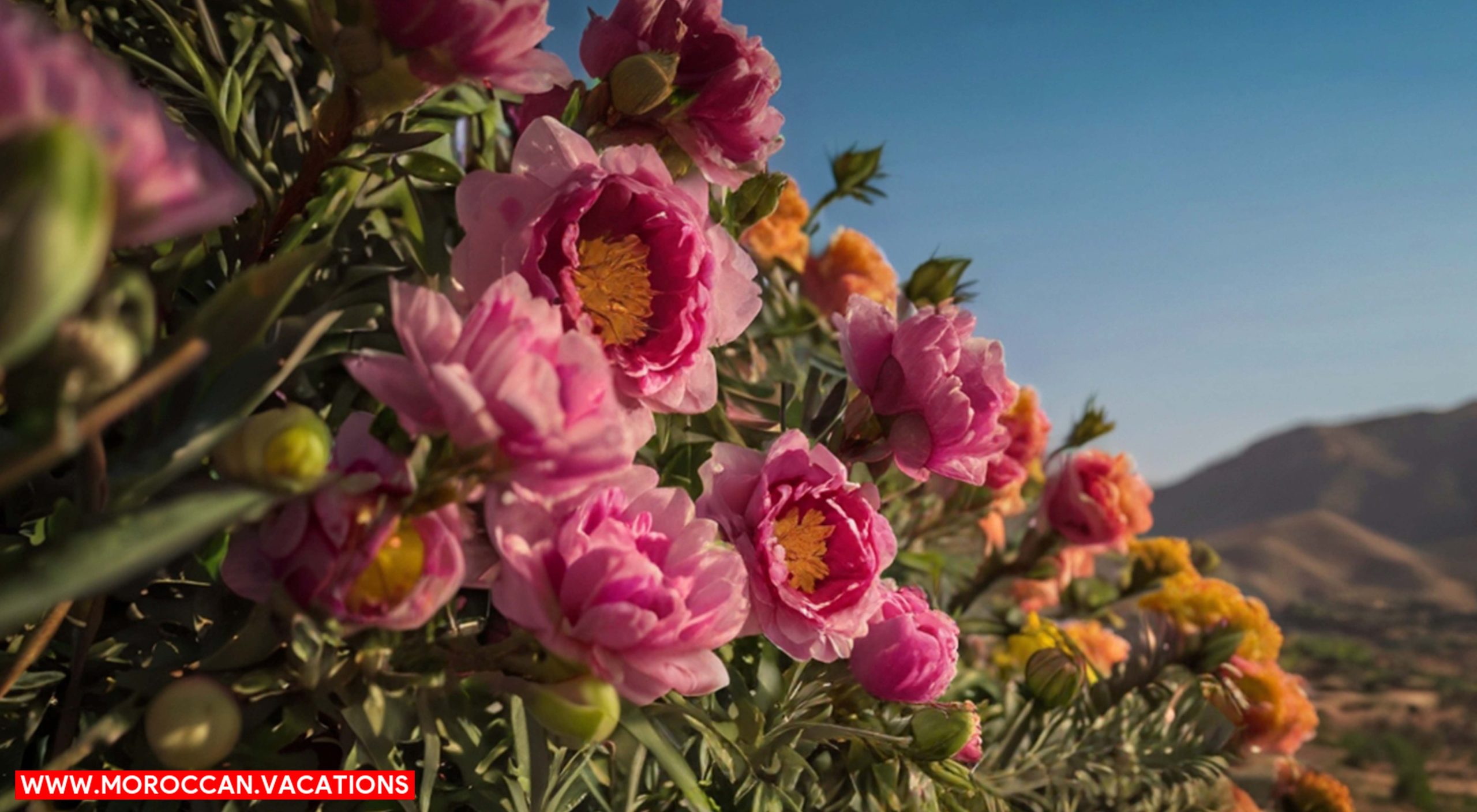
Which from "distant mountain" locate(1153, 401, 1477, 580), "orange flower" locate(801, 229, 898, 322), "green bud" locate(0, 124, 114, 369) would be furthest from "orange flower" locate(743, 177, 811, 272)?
"distant mountain" locate(1153, 401, 1477, 580)

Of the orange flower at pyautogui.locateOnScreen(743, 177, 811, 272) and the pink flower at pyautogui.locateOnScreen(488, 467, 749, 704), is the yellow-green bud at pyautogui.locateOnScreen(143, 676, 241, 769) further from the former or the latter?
the orange flower at pyautogui.locateOnScreen(743, 177, 811, 272)

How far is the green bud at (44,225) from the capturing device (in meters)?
0.16

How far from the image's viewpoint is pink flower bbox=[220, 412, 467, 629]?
0.26 m

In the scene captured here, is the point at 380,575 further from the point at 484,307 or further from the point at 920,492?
the point at 920,492

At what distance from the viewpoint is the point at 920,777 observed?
1.56 feet

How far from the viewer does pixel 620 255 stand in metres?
0.37

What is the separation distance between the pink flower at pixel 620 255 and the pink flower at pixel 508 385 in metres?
0.06

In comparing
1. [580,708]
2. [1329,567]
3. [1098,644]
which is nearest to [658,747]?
[580,708]

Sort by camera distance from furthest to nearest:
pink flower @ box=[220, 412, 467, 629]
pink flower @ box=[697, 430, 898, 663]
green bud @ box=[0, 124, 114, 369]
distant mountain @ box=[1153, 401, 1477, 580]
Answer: distant mountain @ box=[1153, 401, 1477, 580]
pink flower @ box=[697, 430, 898, 663]
pink flower @ box=[220, 412, 467, 629]
green bud @ box=[0, 124, 114, 369]

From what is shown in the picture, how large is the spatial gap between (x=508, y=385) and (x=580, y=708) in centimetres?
10

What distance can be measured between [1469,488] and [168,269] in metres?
19.5

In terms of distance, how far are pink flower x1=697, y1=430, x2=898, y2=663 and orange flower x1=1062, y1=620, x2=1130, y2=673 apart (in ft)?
2.18

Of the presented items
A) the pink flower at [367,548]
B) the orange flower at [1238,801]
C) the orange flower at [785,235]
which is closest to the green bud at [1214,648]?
the orange flower at [1238,801]

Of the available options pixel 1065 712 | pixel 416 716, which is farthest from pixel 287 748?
pixel 1065 712
